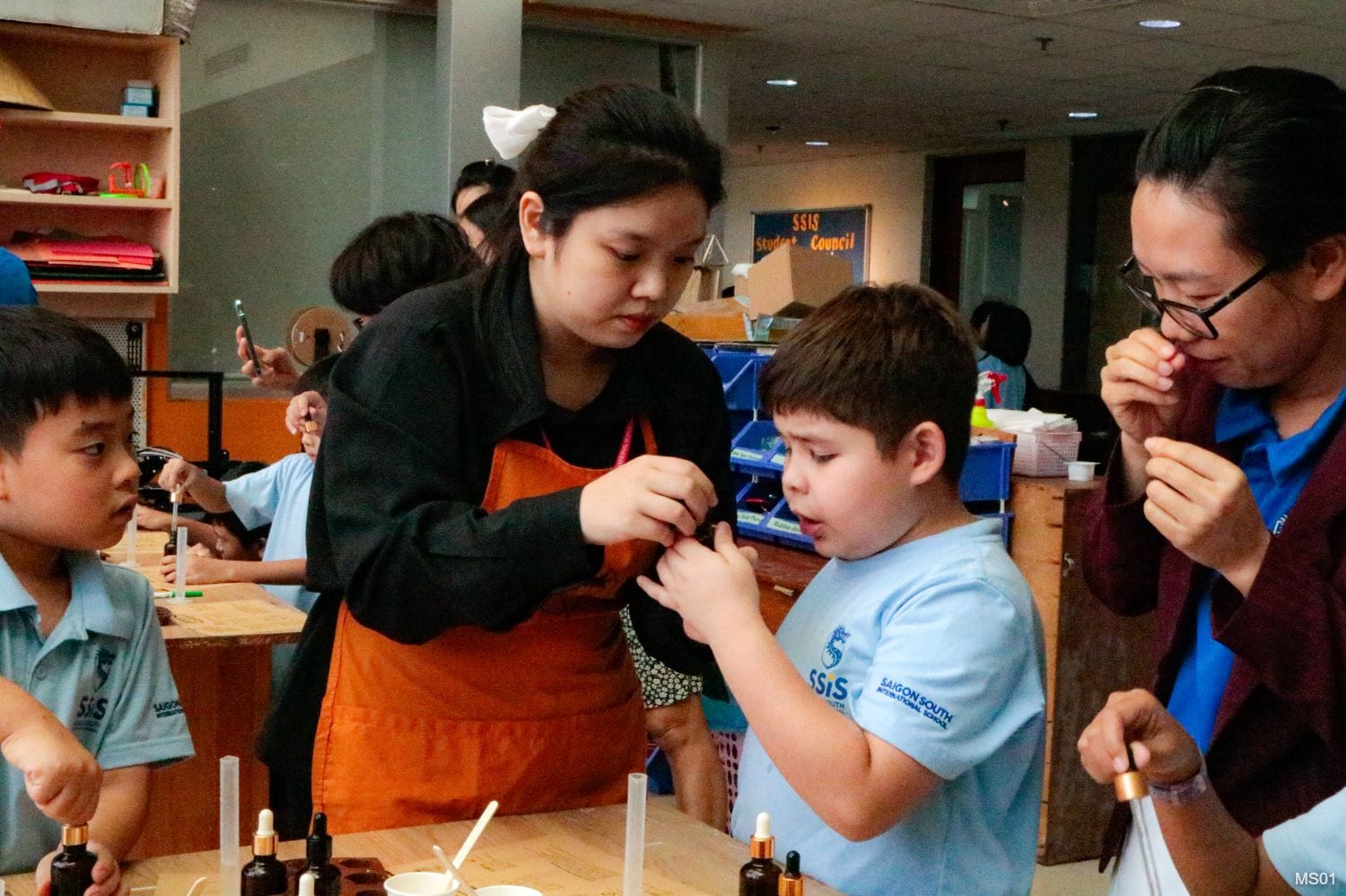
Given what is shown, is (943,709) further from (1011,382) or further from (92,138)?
(1011,382)

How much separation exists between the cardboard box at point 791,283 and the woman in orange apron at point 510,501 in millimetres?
2809

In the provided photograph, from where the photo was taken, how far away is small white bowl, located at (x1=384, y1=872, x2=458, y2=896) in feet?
3.91

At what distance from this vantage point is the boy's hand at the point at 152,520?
414cm

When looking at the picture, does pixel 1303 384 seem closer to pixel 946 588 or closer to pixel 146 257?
pixel 946 588

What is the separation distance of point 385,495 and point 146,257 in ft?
15.2

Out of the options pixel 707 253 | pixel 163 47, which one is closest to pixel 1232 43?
pixel 707 253

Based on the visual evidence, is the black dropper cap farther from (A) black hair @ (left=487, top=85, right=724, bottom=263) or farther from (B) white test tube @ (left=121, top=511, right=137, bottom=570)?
(B) white test tube @ (left=121, top=511, right=137, bottom=570)

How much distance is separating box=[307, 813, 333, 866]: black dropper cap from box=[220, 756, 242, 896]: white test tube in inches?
2.7

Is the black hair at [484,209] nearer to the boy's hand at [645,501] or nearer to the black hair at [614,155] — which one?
the black hair at [614,155]

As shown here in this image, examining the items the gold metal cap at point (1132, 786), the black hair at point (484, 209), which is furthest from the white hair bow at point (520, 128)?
the gold metal cap at point (1132, 786)

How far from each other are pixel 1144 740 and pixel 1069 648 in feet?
8.78

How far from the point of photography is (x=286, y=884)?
3.94ft

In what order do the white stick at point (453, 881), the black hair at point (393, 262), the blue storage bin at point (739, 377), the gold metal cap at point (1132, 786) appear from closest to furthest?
the gold metal cap at point (1132, 786)
the white stick at point (453, 881)
the black hair at point (393, 262)
the blue storage bin at point (739, 377)

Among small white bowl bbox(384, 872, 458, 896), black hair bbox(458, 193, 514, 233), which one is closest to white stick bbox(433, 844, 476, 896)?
small white bowl bbox(384, 872, 458, 896)
